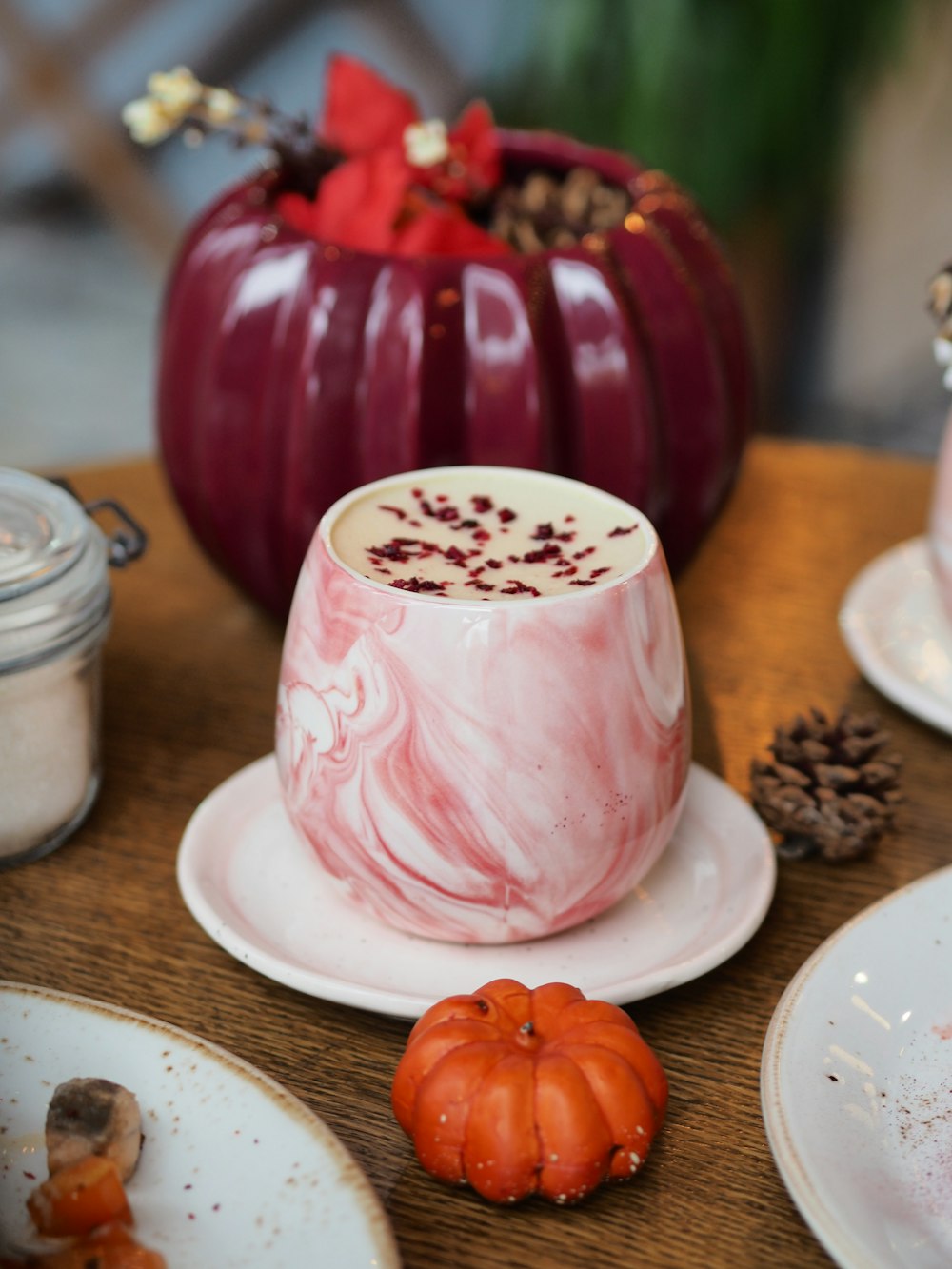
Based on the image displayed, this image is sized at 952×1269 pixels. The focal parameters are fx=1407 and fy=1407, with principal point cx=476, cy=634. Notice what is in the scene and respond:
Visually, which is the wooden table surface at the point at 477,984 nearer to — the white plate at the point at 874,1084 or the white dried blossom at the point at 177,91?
the white plate at the point at 874,1084

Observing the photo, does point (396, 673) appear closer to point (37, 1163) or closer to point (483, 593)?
point (483, 593)

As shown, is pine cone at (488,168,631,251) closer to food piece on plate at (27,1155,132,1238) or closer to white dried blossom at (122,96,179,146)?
white dried blossom at (122,96,179,146)

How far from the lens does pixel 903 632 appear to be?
2.28 ft

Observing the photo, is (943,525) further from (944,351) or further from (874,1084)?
(874,1084)

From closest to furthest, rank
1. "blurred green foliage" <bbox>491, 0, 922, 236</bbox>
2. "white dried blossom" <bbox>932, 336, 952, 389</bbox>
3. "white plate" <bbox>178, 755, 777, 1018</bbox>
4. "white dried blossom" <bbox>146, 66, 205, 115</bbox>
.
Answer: "white plate" <bbox>178, 755, 777, 1018</bbox> → "white dried blossom" <bbox>932, 336, 952, 389</bbox> → "white dried blossom" <bbox>146, 66, 205, 115</bbox> → "blurred green foliage" <bbox>491, 0, 922, 236</bbox>

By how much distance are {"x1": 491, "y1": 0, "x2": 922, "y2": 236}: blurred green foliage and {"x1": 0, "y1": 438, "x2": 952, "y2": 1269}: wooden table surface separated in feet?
3.39

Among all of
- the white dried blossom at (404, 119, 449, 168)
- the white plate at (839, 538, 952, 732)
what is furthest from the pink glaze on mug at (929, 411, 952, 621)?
the white dried blossom at (404, 119, 449, 168)

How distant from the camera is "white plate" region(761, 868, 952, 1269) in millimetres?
373

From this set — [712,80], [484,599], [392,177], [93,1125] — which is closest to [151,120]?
[392,177]

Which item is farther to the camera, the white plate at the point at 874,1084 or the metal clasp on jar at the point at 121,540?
the metal clasp on jar at the point at 121,540

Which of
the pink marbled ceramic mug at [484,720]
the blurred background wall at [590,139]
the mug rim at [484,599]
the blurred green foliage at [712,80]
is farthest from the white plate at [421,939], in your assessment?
the blurred green foliage at [712,80]

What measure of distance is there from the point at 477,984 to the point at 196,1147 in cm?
12

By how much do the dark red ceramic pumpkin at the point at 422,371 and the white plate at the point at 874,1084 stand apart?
0.85 feet

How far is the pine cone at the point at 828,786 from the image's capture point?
563 millimetres
